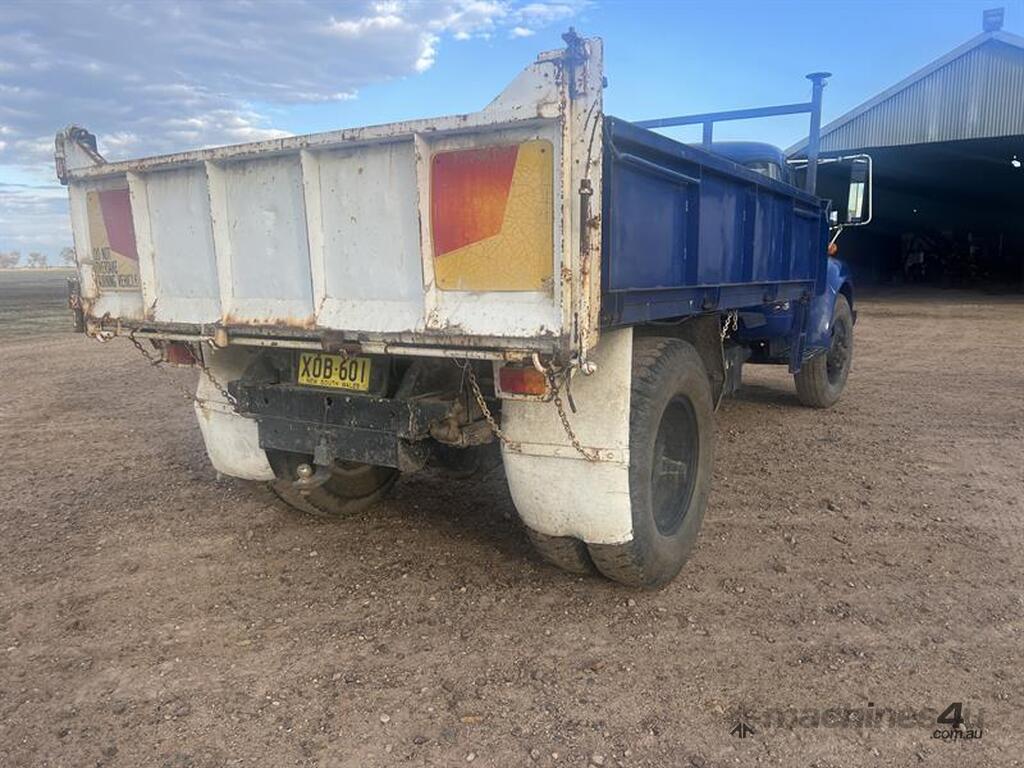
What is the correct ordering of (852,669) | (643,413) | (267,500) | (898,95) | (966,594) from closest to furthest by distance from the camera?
(852,669)
(643,413)
(966,594)
(267,500)
(898,95)

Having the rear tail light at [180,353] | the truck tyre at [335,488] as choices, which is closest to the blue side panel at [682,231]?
the truck tyre at [335,488]

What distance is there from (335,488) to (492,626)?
4.89ft

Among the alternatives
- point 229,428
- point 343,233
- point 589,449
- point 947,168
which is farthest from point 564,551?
point 947,168

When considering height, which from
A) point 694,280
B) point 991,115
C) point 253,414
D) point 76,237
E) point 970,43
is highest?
point 970,43

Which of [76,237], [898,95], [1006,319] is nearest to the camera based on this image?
[76,237]

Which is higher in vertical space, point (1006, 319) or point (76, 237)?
point (76, 237)

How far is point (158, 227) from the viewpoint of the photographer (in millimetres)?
3500

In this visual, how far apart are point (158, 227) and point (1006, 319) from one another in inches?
678

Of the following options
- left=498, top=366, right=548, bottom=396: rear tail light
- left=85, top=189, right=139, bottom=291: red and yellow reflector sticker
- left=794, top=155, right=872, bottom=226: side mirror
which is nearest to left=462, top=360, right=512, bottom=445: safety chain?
left=498, top=366, right=548, bottom=396: rear tail light

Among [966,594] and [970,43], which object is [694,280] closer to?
[966,594]

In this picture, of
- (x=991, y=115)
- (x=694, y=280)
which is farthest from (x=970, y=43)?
(x=694, y=280)

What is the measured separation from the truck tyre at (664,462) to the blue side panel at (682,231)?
25 cm

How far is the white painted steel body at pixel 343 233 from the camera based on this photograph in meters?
2.48

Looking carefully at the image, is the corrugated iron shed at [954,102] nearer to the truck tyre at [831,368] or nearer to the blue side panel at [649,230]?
the truck tyre at [831,368]
